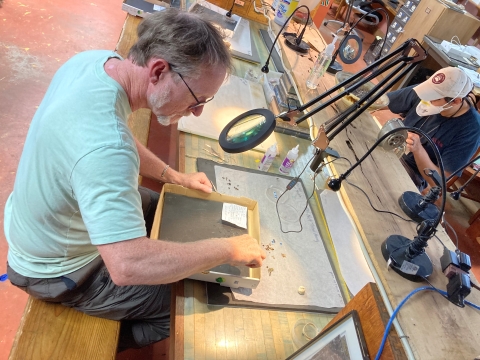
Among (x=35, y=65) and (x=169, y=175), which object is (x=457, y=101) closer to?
(x=169, y=175)

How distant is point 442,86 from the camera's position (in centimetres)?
163

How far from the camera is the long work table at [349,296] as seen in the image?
863 millimetres

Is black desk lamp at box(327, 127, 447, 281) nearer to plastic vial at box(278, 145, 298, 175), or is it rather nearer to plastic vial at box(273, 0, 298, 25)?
plastic vial at box(278, 145, 298, 175)

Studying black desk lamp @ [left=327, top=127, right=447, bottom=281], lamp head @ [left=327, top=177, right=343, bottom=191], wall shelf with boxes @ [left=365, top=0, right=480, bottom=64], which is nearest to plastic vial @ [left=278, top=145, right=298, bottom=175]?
lamp head @ [left=327, top=177, right=343, bottom=191]

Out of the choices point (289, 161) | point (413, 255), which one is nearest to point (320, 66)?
point (289, 161)

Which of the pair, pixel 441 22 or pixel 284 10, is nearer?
pixel 284 10

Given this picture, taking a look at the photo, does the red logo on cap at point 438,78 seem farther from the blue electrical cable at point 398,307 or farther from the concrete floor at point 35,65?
the concrete floor at point 35,65

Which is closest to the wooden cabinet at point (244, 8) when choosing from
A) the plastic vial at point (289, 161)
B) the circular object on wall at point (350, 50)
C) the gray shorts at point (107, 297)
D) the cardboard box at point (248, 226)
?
the circular object on wall at point (350, 50)

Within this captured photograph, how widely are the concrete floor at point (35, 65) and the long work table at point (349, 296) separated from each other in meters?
0.82

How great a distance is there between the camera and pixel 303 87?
1.98 m

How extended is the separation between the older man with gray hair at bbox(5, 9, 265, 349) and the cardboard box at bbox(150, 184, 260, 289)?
7cm

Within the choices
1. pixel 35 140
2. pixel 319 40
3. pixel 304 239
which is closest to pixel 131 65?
pixel 35 140

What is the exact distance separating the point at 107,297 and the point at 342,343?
2.94 ft

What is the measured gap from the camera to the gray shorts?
1.21 metres
